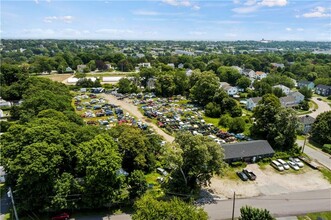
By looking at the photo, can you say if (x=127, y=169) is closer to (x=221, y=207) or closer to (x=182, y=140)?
(x=182, y=140)

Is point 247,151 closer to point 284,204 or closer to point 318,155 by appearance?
point 284,204

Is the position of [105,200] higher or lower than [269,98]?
lower

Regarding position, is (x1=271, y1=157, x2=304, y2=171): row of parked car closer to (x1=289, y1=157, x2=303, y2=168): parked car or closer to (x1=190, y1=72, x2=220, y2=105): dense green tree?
(x1=289, y1=157, x2=303, y2=168): parked car

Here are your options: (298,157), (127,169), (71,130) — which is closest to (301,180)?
(298,157)

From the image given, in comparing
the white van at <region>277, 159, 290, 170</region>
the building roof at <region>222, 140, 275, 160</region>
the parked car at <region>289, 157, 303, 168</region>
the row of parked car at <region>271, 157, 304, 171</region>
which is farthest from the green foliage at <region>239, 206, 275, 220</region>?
the parked car at <region>289, 157, 303, 168</region>

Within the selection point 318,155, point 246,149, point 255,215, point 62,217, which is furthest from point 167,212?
point 318,155
